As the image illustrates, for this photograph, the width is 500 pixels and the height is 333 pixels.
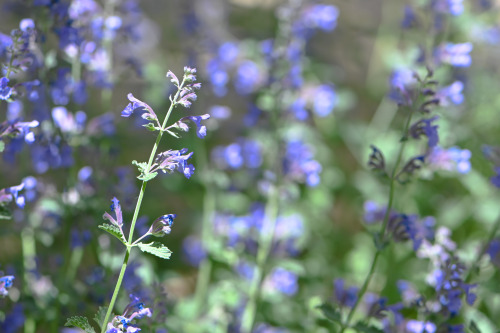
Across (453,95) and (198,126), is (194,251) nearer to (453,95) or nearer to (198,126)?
(453,95)

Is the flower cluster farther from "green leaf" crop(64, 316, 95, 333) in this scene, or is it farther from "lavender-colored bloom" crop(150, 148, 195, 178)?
"lavender-colored bloom" crop(150, 148, 195, 178)

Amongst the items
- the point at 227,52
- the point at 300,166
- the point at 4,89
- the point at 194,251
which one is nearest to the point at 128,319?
the point at 4,89

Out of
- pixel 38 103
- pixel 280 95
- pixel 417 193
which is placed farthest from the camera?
pixel 417 193

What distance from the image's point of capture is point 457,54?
142 inches

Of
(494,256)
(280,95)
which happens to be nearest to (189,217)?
(280,95)

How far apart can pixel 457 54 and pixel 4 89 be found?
8.61ft

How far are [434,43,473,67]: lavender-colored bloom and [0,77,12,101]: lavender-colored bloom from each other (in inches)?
100

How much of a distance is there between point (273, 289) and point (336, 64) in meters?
4.00

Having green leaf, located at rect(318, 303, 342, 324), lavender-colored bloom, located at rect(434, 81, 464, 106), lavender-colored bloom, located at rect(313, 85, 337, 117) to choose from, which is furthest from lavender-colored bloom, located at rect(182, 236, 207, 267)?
lavender-colored bloom, located at rect(434, 81, 464, 106)

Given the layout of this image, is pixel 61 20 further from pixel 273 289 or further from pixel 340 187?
Answer: pixel 340 187

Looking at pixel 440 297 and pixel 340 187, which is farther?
pixel 340 187

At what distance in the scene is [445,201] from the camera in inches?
206

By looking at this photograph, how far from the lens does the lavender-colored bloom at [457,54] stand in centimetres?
353

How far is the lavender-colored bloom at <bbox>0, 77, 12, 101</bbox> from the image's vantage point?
2.21 metres
